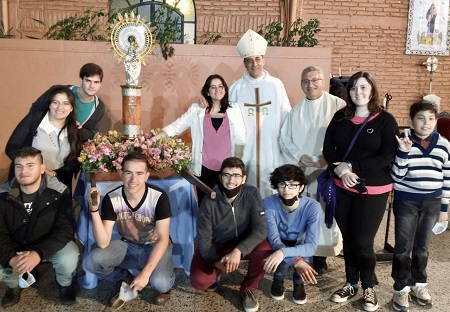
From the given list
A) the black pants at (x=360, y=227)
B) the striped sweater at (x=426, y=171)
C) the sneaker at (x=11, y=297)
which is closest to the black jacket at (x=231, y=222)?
the black pants at (x=360, y=227)

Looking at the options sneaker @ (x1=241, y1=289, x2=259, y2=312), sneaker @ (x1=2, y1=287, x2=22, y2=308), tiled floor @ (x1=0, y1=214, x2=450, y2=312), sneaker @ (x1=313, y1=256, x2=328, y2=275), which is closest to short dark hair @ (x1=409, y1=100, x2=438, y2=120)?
tiled floor @ (x1=0, y1=214, x2=450, y2=312)

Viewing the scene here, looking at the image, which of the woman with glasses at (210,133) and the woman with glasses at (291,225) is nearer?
the woman with glasses at (291,225)

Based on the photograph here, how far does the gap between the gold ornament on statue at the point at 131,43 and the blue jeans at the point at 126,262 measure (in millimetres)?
1277

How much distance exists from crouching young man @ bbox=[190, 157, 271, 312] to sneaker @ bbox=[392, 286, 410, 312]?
91cm

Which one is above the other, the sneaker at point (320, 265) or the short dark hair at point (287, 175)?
the short dark hair at point (287, 175)

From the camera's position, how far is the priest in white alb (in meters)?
3.59

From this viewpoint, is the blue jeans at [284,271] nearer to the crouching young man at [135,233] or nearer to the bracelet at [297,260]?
the bracelet at [297,260]

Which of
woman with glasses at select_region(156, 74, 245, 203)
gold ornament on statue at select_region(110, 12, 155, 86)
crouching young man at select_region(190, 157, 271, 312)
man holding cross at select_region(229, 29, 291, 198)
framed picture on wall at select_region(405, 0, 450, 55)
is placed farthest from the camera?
framed picture on wall at select_region(405, 0, 450, 55)

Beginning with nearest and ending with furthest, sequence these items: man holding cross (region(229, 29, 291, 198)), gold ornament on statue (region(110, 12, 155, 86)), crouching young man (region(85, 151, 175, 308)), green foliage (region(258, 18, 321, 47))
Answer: crouching young man (region(85, 151, 175, 308))
gold ornament on statue (region(110, 12, 155, 86))
man holding cross (region(229, 29, 291, 198))
green foliage (region(258, 18, 321, 47))

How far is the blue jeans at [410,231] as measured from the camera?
9.69 feet

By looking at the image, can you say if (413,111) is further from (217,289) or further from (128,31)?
(128,31)

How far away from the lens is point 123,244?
9.91ft

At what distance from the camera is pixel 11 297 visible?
2992mm

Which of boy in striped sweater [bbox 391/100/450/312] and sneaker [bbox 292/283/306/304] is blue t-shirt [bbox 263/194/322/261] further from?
boy in striped sweater [bbox 391/100/450/312]
